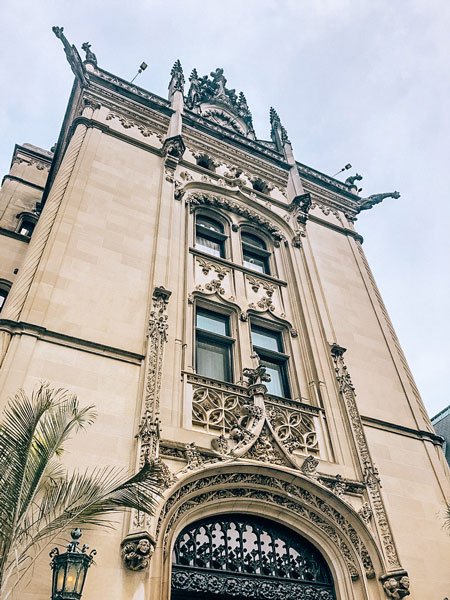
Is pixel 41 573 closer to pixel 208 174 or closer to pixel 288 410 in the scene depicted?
pixel 288 410

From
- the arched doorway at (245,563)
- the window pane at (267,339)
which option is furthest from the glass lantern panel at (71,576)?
the window pane at (267,339)

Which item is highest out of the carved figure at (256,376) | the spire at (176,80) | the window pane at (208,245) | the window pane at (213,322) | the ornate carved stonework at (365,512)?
the spire at (176,80)

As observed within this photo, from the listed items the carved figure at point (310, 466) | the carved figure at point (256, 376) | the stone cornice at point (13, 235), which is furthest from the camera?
the stone cornice at point (13, 235)

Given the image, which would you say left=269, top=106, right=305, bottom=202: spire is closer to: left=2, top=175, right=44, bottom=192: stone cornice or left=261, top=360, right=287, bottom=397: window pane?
left=261, top=360, right=287, bottom=397: window pane

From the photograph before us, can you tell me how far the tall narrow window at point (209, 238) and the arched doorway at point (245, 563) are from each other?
8611 millimetres

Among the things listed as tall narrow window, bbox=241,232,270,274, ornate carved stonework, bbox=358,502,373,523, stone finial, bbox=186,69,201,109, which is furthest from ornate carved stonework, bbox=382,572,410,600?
stone finial, bbox=186,69,201,109

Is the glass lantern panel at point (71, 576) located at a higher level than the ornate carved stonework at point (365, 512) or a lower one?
lower

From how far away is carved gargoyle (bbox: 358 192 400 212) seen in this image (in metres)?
22.8

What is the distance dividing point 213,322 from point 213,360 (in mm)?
1346

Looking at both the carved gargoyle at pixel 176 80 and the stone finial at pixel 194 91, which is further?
the stone finial at pixel 194 91

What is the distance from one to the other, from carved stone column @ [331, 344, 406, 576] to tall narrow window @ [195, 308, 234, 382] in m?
3.00

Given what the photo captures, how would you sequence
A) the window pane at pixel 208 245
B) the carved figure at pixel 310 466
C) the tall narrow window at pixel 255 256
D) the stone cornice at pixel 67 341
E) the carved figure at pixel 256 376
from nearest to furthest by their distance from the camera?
the stone cornice at pixel 67 341
the carved figure at pixel 310 466
the carved figure at pixel 256 376
the window pane at pixel 208 245
the tall narrow window at pixel 255 256

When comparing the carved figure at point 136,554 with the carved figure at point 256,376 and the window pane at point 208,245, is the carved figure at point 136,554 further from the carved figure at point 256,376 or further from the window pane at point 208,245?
the window pane at point 208,245

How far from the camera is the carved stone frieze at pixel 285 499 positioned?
987 centimetres
